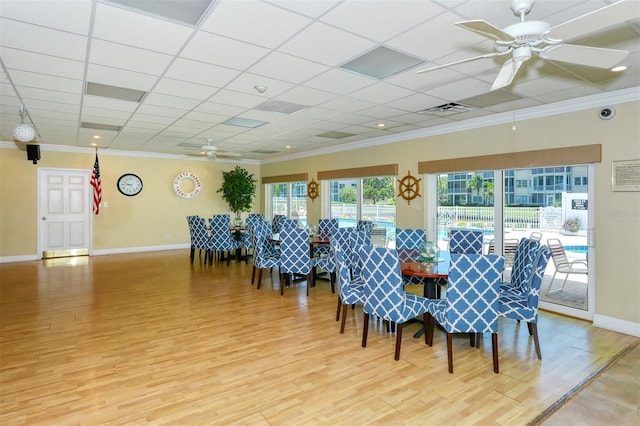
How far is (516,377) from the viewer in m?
2.88

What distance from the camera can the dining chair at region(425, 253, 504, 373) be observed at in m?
2.86

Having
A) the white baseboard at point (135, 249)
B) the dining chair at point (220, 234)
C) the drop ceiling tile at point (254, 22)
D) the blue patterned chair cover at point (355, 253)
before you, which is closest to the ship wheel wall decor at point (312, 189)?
the dining chair at point (220, 234)

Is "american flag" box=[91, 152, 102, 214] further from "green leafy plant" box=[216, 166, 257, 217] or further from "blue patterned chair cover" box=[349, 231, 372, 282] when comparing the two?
"blue patterned chair cover" box=[349, 231, 372, 282]

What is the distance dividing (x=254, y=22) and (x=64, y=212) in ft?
27.2

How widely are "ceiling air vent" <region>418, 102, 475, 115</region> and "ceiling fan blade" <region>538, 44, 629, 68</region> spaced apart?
2.23 metres

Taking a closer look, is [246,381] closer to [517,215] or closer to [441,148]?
[517,215]

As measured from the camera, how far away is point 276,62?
3.21 m

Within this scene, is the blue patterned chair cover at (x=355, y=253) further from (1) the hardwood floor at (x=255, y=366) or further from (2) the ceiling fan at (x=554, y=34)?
(2) the ceiling fan at (x=554, y=34)

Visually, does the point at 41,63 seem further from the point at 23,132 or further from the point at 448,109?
the point at 448,109

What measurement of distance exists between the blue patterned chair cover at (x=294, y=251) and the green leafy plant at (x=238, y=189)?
4948 mm

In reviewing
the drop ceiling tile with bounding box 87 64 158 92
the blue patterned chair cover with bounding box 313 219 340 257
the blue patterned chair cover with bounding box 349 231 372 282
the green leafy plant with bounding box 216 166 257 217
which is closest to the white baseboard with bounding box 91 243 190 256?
the green leafy plant with bounding box 216 166 257 217

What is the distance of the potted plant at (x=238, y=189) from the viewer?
9.93m

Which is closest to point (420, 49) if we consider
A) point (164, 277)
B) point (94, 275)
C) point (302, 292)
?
point (302, 292)

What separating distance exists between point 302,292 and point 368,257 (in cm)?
248
